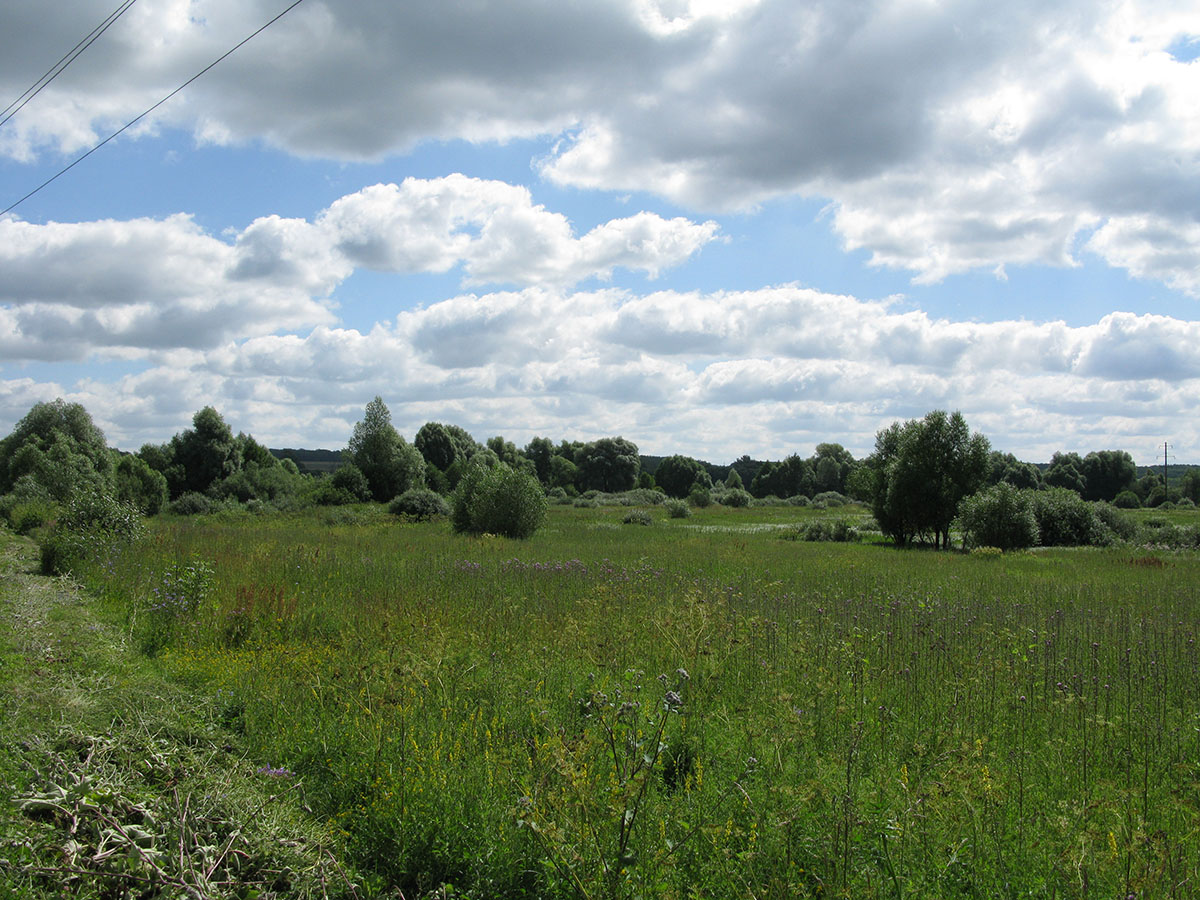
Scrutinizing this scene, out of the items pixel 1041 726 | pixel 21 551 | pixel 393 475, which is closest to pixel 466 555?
pixel 21 551

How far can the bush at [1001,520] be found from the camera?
2977 centimetres

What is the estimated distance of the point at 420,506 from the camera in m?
39.8

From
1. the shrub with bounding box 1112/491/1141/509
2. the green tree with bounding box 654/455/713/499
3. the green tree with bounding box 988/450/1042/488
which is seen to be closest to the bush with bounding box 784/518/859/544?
the green tree with bounding box 988/450/1042/488

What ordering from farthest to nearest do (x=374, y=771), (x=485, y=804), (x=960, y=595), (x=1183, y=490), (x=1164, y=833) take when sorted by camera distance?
(x=1183, y=490) → (x=960, y=595) → (x=374, y=771) → (x=485, y=804) → (x=1164, y=833)

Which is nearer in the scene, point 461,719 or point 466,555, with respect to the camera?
point 461,719

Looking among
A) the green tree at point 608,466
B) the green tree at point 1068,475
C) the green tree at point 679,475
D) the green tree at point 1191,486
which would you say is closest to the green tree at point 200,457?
the green tree at point 608,466

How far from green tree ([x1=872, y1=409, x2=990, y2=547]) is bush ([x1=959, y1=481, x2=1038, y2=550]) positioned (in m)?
2.81

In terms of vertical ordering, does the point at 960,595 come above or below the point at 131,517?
below

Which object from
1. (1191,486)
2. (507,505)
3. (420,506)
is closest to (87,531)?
(507,505)

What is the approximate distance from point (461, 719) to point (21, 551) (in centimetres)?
1890

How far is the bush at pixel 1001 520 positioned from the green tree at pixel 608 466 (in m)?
70.1

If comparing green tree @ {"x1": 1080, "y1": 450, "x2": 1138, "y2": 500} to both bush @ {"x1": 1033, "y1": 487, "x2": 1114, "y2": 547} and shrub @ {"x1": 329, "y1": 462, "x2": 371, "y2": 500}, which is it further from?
shrub @ {"x1": 329, "y1": 462, "x2": 371, "y2": 500}

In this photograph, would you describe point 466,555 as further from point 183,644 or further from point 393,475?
point 393,475

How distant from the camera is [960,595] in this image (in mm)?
13562
